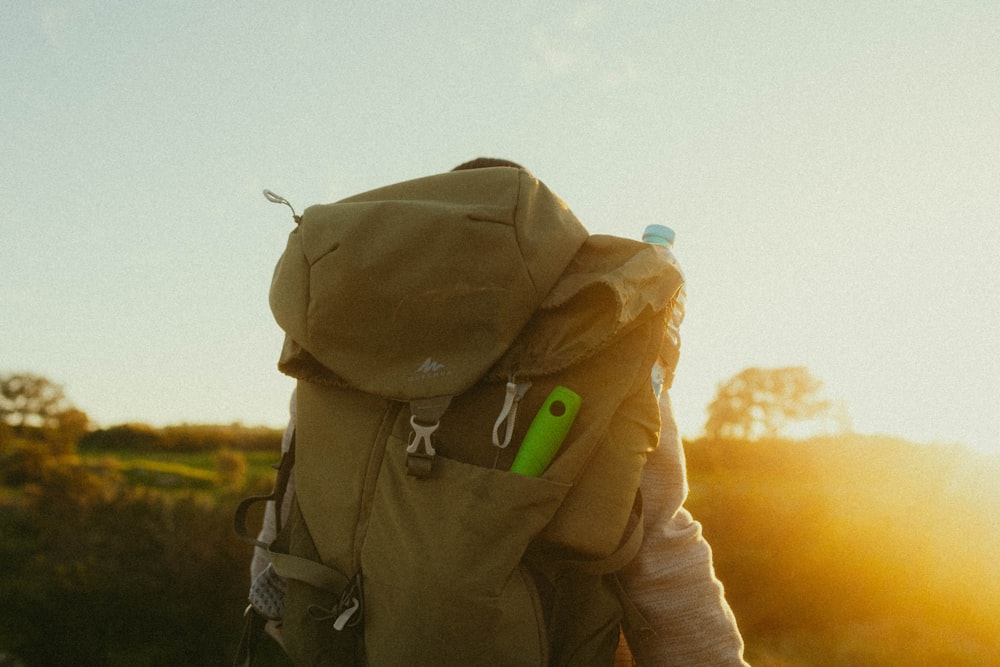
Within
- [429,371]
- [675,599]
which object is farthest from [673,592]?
[429,371]

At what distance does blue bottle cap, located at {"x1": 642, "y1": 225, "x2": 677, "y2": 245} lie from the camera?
1906 millimetres

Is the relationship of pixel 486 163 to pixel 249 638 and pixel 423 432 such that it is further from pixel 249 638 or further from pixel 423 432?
pixel 249 638

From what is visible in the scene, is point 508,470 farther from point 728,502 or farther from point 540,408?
point 728,502

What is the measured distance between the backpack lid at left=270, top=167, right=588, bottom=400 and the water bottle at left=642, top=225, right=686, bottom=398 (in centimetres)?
23

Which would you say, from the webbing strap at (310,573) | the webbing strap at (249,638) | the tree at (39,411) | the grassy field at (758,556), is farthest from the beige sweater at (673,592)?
the tree at (39,411)

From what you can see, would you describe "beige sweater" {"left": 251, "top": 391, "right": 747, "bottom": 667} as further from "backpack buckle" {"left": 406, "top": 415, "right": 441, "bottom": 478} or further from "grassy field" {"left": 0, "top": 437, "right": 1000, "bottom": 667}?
"grassy field" {"left": 0, "top": 437, "right": 1000, "bottom": 667}

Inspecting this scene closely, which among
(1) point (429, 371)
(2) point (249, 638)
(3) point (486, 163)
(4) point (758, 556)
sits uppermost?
(3) point (486, 163)

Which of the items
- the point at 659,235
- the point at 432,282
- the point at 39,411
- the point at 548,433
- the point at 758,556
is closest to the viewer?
the point at 548,433

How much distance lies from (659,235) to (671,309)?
334 mm

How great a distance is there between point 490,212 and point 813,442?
5.43 metres

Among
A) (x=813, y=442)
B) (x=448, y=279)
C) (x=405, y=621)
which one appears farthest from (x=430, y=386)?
(x=813, y=442)

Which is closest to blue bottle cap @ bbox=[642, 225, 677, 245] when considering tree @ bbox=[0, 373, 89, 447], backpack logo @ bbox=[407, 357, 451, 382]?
backpack logo @ bbox=[407, 357, 451, 382]

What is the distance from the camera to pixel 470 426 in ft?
5.32

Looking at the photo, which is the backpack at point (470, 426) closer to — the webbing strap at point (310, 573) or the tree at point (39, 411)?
the webbing strap at point (310, 573)
